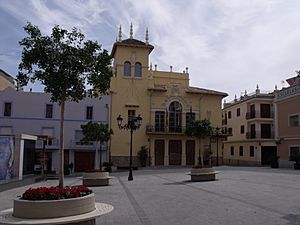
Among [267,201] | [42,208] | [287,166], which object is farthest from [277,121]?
[42,208]

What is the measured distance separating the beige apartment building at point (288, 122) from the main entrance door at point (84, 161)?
1898cm

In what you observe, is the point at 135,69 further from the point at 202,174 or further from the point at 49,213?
the point at 49,213

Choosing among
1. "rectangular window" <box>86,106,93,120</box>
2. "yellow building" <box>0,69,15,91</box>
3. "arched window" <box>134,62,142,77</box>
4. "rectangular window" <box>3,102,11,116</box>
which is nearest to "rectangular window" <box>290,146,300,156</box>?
"arched window" <box>134,62,142,77</box>

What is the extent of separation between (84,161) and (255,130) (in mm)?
22780

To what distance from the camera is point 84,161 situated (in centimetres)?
3862

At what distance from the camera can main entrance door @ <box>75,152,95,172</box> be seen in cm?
3841

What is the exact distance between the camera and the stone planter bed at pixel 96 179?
1919cm

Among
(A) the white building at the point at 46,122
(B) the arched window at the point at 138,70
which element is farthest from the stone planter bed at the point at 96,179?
(B) the arched window at the point at 138,70

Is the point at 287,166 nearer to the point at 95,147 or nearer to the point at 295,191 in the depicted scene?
the point at 95,147

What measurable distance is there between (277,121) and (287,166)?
486cm

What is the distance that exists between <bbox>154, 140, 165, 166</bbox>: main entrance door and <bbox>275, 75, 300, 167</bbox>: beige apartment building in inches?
484

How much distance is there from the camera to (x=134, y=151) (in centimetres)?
4184

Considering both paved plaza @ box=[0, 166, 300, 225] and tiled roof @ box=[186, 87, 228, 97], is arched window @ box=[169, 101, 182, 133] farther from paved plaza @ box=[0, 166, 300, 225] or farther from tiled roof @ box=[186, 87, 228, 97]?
paved plaza @ box=[0, 166, 300, 225]

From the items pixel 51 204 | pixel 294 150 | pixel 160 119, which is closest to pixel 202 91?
pixel 160 119
